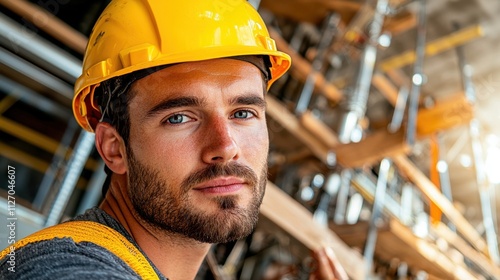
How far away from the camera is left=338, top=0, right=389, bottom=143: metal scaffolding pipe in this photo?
4559 mm

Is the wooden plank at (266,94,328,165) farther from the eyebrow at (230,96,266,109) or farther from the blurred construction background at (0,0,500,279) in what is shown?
the eyebrow at (230,96,266,109)

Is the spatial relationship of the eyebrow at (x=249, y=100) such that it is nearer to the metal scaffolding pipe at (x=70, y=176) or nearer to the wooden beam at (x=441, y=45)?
the metal scaffolding pipe at (x=70, y=176)

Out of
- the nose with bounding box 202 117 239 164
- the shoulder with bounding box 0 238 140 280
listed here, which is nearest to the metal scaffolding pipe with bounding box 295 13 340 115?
the nose with bounding box 202 117 239 164

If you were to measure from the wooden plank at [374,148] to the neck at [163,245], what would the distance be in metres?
2.48

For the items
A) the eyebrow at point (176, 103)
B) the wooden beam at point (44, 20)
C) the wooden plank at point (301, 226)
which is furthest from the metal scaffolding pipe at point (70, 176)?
the eyebrow at point (176, 103)

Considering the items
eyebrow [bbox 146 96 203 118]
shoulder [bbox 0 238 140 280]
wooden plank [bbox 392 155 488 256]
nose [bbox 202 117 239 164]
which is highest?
shoulder [bbox 0 238 140 280]

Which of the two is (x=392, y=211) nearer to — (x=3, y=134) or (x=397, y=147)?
(x=397, y=147)

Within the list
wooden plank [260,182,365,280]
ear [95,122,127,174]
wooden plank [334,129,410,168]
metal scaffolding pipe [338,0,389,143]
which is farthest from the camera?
metal scaffolding pipe [338,0,389,143]

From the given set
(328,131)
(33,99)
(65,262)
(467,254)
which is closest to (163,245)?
(65,262)

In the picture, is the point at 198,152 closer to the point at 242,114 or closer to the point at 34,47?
the point at 242,114

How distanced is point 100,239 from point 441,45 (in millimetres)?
6369

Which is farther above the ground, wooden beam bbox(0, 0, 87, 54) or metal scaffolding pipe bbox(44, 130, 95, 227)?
wooden beam bbox(0, 0, 87, 54)

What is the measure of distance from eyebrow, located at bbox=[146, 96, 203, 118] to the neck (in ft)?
1.03

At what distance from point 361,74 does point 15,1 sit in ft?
9.34
